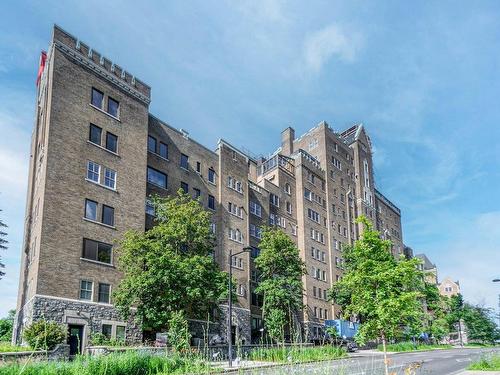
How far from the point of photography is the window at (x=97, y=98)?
118 feet

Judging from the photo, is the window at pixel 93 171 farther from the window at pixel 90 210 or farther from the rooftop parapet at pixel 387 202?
the rooftop parapet at pixel 387 202

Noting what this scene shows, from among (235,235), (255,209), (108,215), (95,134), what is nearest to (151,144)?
(95,134)

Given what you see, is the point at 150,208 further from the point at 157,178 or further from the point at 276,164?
the point at 276,164

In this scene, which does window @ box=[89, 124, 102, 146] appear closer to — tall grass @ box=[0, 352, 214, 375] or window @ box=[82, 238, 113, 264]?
window @ box=[82, 238, 113, 264]

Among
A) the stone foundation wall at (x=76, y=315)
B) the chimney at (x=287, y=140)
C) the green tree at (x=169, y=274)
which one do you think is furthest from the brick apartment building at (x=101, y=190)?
the chimney at (x=287, y=140)

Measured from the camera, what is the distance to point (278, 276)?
158 feet

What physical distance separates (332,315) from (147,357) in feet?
A: 167

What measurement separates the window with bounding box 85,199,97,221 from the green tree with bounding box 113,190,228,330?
8.94 ft

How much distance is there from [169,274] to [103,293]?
17.5 ft

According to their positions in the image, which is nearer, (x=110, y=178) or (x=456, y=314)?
(x=110, y=178)

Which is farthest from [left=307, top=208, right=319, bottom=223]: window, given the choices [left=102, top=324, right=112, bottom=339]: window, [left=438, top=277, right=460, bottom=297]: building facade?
[left=438, top=277, right=460, bottom=297]: building facade

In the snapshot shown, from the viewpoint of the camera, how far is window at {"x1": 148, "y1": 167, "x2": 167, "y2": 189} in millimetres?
41312

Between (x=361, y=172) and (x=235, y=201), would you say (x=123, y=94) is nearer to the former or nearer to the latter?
(x=235, y=201)

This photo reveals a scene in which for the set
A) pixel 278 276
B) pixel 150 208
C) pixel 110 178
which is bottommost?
pixel 278 276
